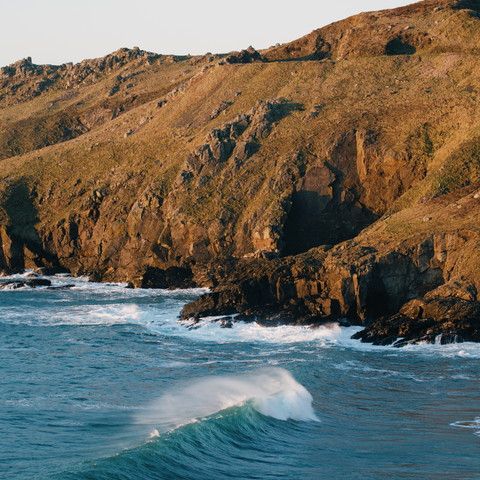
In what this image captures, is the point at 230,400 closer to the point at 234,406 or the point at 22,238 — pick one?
the point at 234,406

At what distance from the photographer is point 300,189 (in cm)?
4869

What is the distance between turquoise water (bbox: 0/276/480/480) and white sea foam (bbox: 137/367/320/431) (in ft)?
0.20

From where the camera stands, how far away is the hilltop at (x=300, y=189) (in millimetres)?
31625

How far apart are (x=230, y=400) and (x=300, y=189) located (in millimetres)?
34560

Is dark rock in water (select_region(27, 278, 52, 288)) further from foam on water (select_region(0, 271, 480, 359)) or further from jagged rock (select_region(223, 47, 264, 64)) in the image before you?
jagged rock (select_region(223, 47, 264, 64))

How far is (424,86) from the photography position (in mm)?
54844

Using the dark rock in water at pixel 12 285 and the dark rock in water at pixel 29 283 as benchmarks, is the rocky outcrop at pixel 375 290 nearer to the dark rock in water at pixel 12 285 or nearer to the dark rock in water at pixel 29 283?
the dark rock in water at pixel 29 283

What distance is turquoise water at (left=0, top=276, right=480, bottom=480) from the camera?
11656 millimetres

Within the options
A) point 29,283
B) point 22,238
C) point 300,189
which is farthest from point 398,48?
point 29,283

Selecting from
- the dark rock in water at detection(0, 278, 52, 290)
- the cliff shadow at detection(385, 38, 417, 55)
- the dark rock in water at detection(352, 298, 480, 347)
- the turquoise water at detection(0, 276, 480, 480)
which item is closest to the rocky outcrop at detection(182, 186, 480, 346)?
the dark rock in water at detection(352, 298, 480, 347)

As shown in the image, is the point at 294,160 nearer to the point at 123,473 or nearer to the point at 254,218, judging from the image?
the point at 254,218

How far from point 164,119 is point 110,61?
53808 millimetres

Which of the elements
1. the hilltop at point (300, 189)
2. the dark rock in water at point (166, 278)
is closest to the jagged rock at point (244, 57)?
the hilltop at point (300, 189)

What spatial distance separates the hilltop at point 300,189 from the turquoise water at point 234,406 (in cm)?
489
